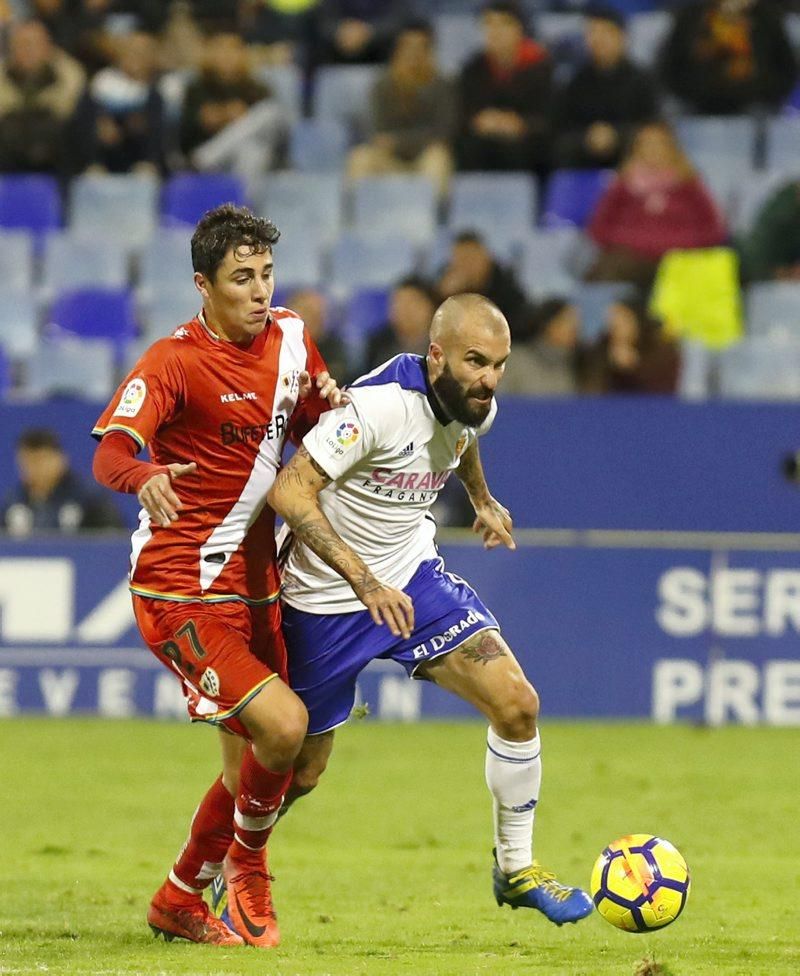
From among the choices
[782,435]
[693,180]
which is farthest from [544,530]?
[693,180]

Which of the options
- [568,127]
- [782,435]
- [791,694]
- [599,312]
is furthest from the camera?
[568,127]

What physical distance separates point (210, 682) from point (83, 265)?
9551 millimetres

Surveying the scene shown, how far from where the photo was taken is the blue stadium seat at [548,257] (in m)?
14.5

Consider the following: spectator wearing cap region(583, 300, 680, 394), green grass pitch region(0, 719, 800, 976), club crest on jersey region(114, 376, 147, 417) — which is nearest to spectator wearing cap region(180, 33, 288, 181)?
spectator wearing cap region(583, 300, 680, 394)

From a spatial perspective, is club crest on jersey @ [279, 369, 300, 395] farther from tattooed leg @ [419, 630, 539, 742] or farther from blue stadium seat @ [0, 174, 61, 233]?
blue stadium seat @ [0, 174, 61, 233]

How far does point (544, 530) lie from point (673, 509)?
88 cm

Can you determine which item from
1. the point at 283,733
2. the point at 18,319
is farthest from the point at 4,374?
the point at 283,733

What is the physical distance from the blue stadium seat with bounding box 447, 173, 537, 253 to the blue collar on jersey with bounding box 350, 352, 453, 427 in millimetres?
8409

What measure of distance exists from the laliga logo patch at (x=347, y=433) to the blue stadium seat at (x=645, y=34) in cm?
1011

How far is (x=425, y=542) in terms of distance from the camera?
270 inches

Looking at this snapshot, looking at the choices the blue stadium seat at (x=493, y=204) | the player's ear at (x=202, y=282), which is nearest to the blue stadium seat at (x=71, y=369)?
the blue stadium seat at (x=493, y=204)

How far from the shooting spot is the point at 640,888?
6.23 meters

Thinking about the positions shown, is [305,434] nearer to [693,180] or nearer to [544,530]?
[544,530]

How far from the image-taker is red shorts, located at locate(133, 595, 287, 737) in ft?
20.5
